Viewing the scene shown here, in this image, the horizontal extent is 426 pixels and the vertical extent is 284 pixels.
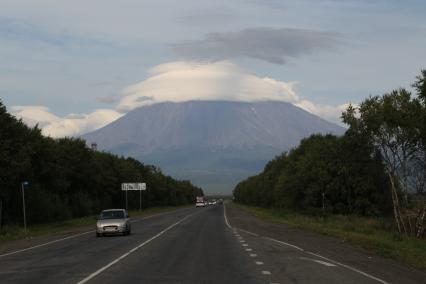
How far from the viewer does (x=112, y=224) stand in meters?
35.4

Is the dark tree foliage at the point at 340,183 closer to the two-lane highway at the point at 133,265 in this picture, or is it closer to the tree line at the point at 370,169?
the tree line at the point at 370,169

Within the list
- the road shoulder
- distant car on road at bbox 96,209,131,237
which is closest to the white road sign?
distant car on road at bbox 96,209,131,237

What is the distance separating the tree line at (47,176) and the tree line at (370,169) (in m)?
22.9

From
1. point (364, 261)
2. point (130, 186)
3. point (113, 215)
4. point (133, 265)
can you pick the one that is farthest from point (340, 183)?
point (133, 265)

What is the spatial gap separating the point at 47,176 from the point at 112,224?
1069 inches

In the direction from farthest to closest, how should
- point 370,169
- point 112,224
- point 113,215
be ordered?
1. point 370,169
2. point 113,215
3. point 112,224

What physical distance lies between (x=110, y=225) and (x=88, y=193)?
51.4m

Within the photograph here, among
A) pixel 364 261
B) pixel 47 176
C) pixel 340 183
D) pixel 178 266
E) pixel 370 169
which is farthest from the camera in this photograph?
pixel 340 183

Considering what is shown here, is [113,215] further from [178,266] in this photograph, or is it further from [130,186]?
[130,186]

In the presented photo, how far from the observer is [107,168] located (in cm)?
9906

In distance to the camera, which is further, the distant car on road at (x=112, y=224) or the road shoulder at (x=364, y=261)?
the distant car on road at (x=112, y=224)

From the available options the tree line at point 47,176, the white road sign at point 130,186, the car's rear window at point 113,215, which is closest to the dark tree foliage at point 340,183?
the tree line at point 47,176

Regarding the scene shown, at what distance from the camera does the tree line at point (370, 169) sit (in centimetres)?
3747

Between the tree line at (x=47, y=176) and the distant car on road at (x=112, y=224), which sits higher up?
the tree line at (x=47, y=176)
